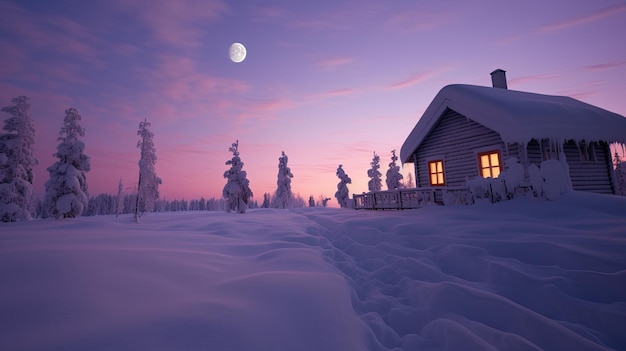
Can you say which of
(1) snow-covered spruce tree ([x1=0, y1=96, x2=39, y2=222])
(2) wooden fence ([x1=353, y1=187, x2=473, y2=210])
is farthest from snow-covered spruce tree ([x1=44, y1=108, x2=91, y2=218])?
(2) wooden fence ([x1=353, y1=187, x2=473, y2=210])

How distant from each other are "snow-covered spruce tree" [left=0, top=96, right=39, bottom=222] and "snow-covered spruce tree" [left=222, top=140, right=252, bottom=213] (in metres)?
14.9

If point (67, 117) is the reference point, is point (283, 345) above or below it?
below

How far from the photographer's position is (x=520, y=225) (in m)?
5.12

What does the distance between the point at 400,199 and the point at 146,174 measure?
2483 cm

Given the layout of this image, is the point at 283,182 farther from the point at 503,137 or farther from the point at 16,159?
the point at 503,137

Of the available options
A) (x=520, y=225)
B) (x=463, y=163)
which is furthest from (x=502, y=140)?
(x=520, y=225)

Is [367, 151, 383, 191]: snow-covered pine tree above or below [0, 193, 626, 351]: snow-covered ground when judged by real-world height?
above

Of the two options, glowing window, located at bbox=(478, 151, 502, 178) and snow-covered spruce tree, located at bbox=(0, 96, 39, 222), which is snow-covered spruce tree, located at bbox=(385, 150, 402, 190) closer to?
glowing window, located at bbox=(478, 151, 502, 178)

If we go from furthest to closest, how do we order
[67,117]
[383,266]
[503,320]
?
[67,117]
[383,266]
[503,320]

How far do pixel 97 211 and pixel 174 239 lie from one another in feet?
A: 302

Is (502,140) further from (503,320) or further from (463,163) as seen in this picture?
(503,320)

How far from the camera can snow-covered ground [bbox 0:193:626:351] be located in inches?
78.3

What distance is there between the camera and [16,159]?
741 inches

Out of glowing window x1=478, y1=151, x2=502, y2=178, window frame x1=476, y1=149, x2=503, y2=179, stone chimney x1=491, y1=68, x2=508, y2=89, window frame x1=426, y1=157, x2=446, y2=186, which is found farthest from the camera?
stone chimney x1=491, y1=68, x2=508, y2=89
